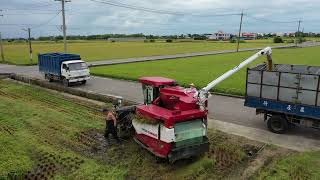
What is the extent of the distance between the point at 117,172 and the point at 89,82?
18716mm

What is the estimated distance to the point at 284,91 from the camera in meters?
13.8

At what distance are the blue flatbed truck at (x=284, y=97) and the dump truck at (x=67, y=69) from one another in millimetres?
15542

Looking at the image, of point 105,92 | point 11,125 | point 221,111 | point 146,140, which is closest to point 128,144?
point 146,140

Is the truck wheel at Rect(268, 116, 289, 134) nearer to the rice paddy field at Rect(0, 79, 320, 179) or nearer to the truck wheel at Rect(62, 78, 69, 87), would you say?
the rice paddy field at Rect(0, 79, 320, 179)

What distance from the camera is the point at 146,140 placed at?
11.4 meters

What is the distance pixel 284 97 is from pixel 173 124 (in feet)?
19.6

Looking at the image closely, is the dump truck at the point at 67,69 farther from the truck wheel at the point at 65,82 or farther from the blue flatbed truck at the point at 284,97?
the blue flatbed truck at the point at 284,97

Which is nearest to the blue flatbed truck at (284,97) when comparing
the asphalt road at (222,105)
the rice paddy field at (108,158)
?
the asphalt road at (222,105)

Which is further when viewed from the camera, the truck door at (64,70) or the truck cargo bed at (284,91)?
the truck door at (64,70)

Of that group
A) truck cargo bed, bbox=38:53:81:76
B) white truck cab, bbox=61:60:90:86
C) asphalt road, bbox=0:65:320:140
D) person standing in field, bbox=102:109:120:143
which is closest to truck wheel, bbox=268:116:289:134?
asphalt road, bbox=0:65:320:140

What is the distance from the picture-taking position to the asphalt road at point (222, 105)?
15.2 m

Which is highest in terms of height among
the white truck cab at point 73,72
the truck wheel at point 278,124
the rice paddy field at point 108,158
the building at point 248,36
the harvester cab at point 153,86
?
the building at point 248,36

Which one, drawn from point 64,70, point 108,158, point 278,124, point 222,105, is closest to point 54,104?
point 64,70

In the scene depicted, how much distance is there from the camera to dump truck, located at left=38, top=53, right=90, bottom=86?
86.0 feet
